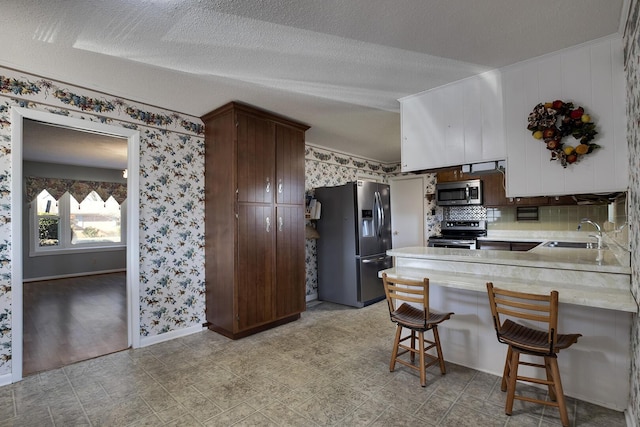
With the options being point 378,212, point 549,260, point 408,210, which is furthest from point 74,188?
point 549,260

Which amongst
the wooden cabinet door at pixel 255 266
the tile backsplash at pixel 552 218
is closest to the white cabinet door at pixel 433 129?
the wooden cabinet door at pixel 255 266

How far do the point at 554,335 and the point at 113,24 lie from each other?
3.26 m

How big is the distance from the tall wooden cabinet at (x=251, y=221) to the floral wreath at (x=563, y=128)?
2510 millimetres

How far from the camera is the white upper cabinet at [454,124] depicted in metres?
2.57

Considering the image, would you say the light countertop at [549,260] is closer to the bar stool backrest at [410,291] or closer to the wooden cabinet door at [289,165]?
the bar stool backrest at [410,291]

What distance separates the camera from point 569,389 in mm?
2090

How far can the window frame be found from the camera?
20.9 feet

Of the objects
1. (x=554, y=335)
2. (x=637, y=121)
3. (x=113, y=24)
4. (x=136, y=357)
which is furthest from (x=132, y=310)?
(x=637, y=121)

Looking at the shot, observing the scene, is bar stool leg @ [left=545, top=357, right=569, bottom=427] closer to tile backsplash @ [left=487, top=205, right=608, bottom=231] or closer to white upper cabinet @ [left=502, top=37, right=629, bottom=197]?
white upper cabinet @ [left=502, top=37, right=629, bottom=197]

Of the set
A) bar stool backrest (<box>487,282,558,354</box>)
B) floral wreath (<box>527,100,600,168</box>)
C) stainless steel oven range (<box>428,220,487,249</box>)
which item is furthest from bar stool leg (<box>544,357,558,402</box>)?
stainless steel oven range (<box>428,220,487,249</box>)

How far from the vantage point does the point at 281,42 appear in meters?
2.10

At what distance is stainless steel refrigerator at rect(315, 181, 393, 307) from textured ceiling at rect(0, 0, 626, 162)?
1732 millimetres

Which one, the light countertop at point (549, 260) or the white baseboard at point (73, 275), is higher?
the light countertop at point (549, 260)

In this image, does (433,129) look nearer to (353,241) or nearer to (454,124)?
(454,124)
